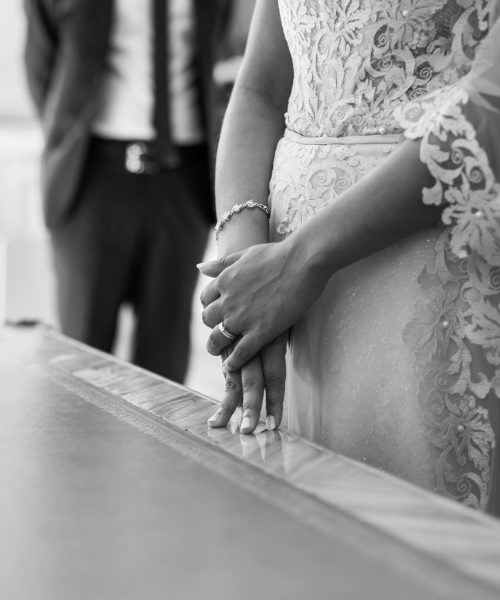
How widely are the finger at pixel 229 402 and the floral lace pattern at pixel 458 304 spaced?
21cm

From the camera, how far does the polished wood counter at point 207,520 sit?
67cm

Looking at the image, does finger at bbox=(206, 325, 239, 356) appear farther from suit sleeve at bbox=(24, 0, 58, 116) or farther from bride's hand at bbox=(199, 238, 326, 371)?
suit sleeve at bbox=(24, 0, 58, 116)

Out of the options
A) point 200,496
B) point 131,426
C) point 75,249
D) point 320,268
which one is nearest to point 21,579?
point 200,496

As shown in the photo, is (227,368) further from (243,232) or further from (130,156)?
(130,156)

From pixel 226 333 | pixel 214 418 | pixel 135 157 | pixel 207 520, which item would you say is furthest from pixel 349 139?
pixel 135 157

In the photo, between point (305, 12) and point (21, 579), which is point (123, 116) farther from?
point (21, 579)

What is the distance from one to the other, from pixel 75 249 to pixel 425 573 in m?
2.34

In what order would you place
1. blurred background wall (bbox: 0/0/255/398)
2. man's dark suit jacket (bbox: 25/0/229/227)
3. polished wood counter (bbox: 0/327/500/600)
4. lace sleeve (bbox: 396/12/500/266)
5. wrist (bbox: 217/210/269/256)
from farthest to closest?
1. blurred background wall (bbox: 0/0/255/398)
2. man's dark suit jacket (bbox: 25/0/229/227)
3. wrist (bbox: 217/210/269/256)
4. lace sleeve (bbox: 396/12/500/266)
5. polished wood counter (bbox: 0/327/500/600)

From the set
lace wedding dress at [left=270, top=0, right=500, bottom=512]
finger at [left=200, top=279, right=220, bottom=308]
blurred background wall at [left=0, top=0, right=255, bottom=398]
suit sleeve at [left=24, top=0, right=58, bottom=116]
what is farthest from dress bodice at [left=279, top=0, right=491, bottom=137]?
blurred background wall at [left=0, top=0, right=255, bottom=398]

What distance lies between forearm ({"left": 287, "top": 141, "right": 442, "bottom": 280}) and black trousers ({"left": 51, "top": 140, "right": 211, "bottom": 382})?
180 cm

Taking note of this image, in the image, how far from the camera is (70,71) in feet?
9.15

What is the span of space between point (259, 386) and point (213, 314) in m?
0.10

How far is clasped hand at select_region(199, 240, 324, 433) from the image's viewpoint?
3.69 ft

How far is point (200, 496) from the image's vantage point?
85 cm
